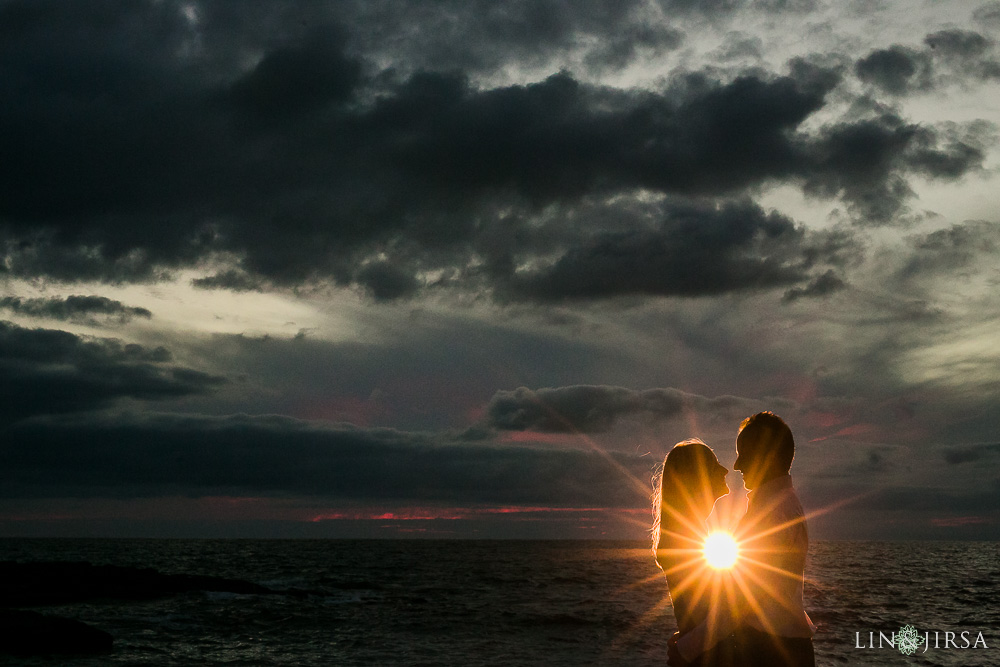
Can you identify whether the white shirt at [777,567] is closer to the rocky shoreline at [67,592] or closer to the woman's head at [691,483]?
the woman's head at [691,483]

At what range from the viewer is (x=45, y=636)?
20.5 metres

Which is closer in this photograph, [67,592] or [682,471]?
[682,471]

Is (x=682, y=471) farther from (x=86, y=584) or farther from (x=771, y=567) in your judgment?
(x=86, y=584)

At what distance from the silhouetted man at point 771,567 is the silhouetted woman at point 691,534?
0.22 meters

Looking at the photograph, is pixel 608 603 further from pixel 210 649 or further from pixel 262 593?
pixel 210 649

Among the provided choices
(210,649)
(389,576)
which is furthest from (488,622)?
(389,576)

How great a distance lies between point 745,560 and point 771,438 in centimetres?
75

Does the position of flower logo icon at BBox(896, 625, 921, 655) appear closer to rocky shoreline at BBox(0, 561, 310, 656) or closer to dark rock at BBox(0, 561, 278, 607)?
rocky shoreline at BBox(0, 561, 310, 656)

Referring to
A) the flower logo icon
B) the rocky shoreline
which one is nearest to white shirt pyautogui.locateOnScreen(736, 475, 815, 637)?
the rocky shoreline

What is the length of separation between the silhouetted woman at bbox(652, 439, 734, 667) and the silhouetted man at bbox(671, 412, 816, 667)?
22cm

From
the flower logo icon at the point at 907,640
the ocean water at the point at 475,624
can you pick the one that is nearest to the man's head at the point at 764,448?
the ocean water at the point at 475,624

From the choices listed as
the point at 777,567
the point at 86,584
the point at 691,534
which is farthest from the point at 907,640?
the point at 86,584

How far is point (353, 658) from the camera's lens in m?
22.0

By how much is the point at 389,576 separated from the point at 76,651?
44224 mm
